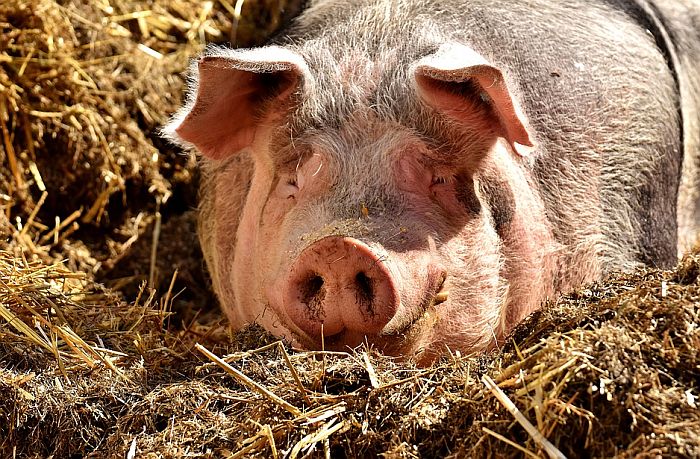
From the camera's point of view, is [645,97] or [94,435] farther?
[645,97]

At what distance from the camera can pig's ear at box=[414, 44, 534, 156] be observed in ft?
10.8

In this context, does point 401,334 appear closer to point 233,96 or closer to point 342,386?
point 342,386

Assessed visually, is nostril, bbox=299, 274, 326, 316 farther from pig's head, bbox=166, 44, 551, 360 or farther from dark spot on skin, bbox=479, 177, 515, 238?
dark spot on skin, bbox=479, 177, 515, 238

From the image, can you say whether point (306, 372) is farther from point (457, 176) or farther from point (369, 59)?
point (369, 59)

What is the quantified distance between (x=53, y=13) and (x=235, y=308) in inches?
76.6

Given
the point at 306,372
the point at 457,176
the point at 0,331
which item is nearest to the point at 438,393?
the point at 306,372

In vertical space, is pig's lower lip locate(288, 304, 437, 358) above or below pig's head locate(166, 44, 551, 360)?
below

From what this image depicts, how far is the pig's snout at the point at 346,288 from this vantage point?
3057mm

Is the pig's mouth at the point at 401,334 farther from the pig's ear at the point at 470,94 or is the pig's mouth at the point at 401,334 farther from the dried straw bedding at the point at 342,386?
the pig's ear at the point at 470,94

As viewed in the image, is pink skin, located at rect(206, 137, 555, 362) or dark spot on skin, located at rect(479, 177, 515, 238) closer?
pink skin, located at rect(206, 137, 555, 362)

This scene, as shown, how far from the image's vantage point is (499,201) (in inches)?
147

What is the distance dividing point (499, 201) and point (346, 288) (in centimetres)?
88

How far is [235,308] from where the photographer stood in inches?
170

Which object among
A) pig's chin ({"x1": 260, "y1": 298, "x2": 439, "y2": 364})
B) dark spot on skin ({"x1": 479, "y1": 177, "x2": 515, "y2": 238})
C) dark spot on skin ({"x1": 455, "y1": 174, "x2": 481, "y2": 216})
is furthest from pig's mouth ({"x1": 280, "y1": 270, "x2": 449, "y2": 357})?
dark spot on skin ({"x1": 479, "y1": 177, "x2": 515, "y2": 238})
